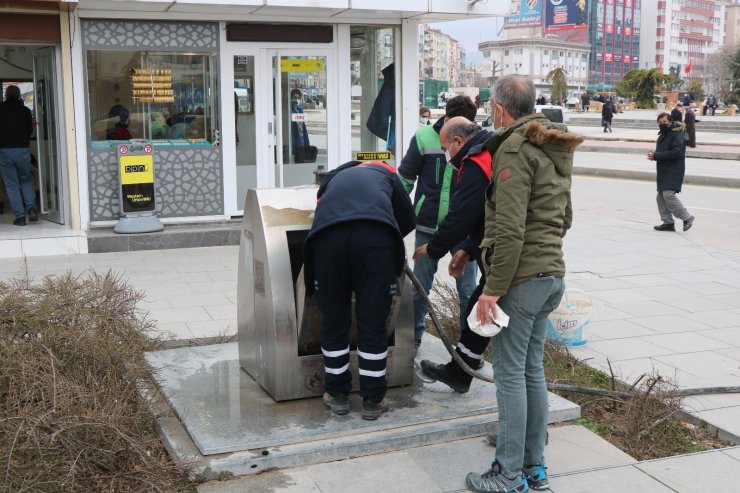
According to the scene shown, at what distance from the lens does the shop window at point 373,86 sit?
41.4 feet

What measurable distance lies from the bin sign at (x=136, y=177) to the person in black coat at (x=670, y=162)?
7132 mm

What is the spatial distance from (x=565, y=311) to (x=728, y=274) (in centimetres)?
416

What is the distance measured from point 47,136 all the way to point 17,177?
2.82 feet

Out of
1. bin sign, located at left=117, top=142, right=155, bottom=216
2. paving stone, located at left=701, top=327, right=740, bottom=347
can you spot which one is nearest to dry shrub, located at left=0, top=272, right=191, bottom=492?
paving stone, located at left=701, top=327, right=740, bottom=347

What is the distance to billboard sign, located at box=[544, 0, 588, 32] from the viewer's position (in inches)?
2643

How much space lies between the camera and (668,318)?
775 cm

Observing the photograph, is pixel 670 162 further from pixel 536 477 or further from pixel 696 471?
pixel 536 477

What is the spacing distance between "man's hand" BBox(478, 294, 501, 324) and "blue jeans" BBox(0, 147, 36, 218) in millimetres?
9347

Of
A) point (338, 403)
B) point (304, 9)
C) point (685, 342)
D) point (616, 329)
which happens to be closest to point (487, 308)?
point (338, 403)

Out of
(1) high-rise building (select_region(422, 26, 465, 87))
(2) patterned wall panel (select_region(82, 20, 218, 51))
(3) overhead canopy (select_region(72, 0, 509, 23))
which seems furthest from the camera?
(1) high-rise building (select_region(422, 26, 465, 87))

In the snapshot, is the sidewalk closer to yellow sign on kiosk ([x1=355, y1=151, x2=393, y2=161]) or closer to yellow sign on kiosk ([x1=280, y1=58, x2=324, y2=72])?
yellow sign on kiosk ([x1=355, y1=151, x2=393, y2=161])

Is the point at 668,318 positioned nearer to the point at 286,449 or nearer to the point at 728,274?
the point at 728,274

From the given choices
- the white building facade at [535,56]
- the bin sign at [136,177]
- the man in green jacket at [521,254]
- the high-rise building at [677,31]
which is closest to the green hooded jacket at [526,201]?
the man in green jacket at [521,254]

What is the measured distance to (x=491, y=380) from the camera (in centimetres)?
524
